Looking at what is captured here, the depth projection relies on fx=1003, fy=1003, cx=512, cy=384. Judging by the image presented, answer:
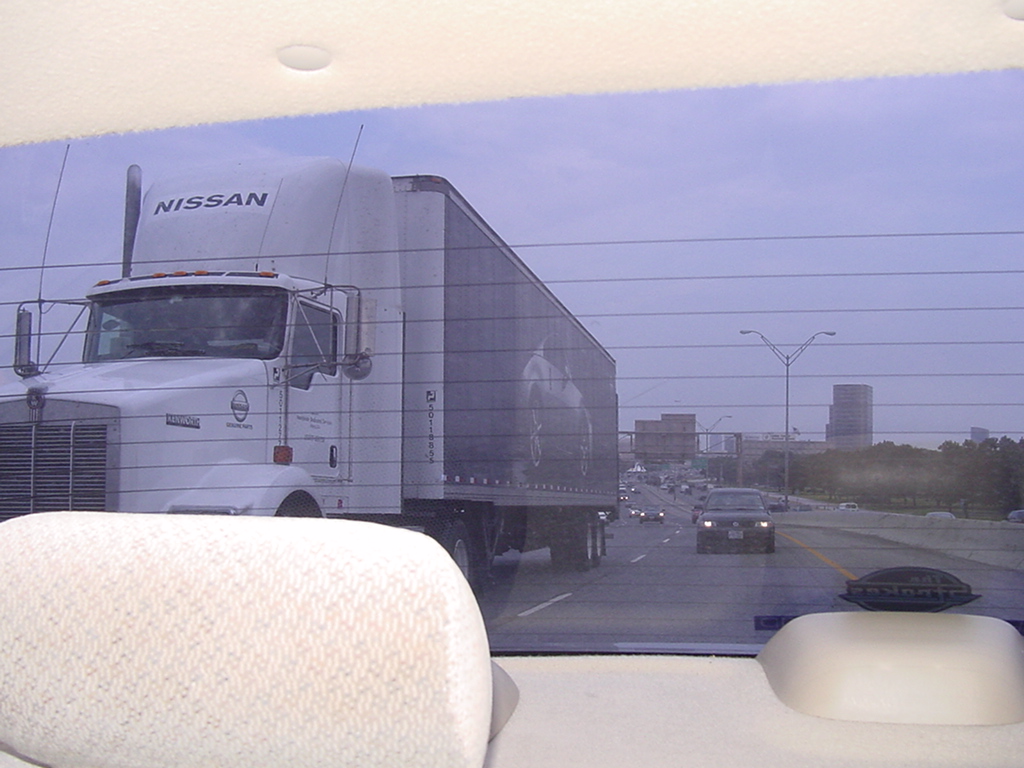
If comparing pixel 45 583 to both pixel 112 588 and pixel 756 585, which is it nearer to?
pixel 112 588

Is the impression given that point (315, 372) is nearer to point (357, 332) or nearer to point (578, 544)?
point (357, 332)

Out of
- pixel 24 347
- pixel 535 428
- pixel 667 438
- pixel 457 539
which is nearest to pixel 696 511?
pixel 667 438

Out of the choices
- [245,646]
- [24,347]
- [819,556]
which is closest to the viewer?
[245,646]

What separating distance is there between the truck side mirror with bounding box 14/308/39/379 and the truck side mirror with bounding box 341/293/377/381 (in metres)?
1.92

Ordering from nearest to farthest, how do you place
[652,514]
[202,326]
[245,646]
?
[245,646] < [652,514] < [202,326]

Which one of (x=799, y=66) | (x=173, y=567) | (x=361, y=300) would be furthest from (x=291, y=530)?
(x=361, y=300)

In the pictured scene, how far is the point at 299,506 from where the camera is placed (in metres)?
6.42

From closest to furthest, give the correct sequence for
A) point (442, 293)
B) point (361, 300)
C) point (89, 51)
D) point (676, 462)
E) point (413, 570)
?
point (413, 570) → point (89, 51) → point (676, 462) → point (361, 300) → point (442, 293)

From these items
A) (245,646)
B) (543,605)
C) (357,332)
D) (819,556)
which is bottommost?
(543,605)

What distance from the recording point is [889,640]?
96.1 inches

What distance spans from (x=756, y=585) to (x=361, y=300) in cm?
312

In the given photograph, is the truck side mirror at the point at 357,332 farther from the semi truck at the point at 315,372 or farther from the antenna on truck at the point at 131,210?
the antenna on truck at the point at 131,210

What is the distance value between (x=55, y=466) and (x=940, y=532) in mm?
4781

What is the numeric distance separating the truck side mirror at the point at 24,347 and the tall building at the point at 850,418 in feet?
15.5
